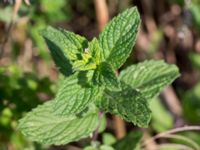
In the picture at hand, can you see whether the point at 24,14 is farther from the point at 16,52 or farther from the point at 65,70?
the point at 65,70

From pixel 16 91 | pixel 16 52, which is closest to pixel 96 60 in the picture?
pixel 16 91

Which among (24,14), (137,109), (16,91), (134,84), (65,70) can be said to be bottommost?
(137,109)

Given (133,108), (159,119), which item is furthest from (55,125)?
(159,119)

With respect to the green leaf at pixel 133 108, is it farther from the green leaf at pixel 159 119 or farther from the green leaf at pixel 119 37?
the green leaf at pixel 159 119

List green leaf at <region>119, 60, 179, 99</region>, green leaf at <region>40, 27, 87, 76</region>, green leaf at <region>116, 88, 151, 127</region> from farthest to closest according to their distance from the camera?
green leaf at <region>119, 60, 179, 99</region> < green leaf at <region>40, 27, 87, 76</region> < green leaf at <region>116, 88, 151, 127</region>

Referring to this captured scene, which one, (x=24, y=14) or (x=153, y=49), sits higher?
(x=24, y=14)

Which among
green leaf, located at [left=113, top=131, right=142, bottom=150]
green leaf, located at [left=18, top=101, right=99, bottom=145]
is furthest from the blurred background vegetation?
green leaf, located at [left=18, top=101, right=99, bottom=145]

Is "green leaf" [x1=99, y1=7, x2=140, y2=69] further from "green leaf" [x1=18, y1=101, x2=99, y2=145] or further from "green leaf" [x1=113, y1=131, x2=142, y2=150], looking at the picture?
"green leaf" [x1=113, y1=131, x2=142, y2=150]
